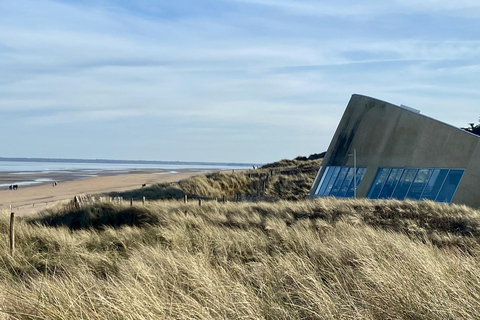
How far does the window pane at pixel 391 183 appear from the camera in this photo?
72.5 feet

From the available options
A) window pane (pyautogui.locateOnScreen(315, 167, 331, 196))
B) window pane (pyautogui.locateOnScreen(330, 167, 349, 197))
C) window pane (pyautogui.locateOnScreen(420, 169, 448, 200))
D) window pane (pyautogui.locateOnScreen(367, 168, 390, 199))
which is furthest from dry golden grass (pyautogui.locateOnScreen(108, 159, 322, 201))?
window pane (pyautogui.locateOnScreen(420, 169, 448, 200))

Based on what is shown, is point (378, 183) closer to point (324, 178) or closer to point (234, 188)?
point (324, 178)

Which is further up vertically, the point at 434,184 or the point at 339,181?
the point at 434,184

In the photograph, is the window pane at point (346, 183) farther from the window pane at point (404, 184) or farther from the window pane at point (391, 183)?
the window pane at point (404, 184)

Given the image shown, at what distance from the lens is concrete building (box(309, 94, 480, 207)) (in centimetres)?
2006

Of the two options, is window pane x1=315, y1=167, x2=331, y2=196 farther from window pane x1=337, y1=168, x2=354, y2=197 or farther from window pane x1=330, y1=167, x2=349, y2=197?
window pane x1=337, y1=168, x2=354, y2=197

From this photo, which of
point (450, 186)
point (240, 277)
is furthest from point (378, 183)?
point (240, 277)

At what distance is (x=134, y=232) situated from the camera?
12.9 meters

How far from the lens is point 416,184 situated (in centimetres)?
2131

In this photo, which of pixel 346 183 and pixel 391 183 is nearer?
pixel 391 183

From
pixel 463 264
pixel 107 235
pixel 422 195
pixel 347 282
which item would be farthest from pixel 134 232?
pixel 422 195

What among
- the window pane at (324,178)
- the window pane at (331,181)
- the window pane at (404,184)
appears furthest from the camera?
the window pane at (324,178)

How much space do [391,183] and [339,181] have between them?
3432 mm

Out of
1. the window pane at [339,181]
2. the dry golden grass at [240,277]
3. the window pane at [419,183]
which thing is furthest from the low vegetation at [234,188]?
the dry golden grass at [240,277]
